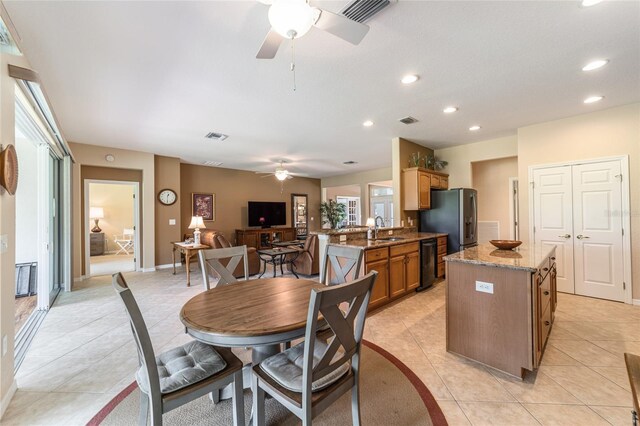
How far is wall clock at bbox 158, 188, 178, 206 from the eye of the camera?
6172mm

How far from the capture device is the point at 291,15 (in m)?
1.36

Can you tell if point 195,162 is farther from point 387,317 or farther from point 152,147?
point 387,317

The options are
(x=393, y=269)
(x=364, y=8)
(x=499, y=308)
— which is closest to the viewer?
(x=364, y=8)

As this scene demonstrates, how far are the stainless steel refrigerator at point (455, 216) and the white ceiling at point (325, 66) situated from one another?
1.22m

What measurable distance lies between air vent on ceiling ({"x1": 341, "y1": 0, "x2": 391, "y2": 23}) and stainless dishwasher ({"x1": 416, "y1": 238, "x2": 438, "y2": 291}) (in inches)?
130

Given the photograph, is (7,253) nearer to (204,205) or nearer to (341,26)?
(341,26)

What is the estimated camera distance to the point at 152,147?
543 centimetres

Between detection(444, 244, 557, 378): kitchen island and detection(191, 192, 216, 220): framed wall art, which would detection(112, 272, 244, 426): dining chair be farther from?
detection(191, 192, 216, 220): framed wall art

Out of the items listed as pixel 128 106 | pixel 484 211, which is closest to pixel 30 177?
pixel 128 106

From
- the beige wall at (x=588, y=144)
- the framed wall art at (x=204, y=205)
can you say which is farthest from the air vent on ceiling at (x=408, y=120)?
the framed wall art at (x=204, y=205)

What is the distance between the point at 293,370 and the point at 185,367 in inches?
23.6

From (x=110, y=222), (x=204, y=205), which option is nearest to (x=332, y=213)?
(x=204, y=205)

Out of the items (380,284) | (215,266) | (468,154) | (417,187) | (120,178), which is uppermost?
(468,154)

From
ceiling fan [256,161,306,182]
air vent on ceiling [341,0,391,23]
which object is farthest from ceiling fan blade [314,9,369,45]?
ceiling fan [256,161,306,182]
